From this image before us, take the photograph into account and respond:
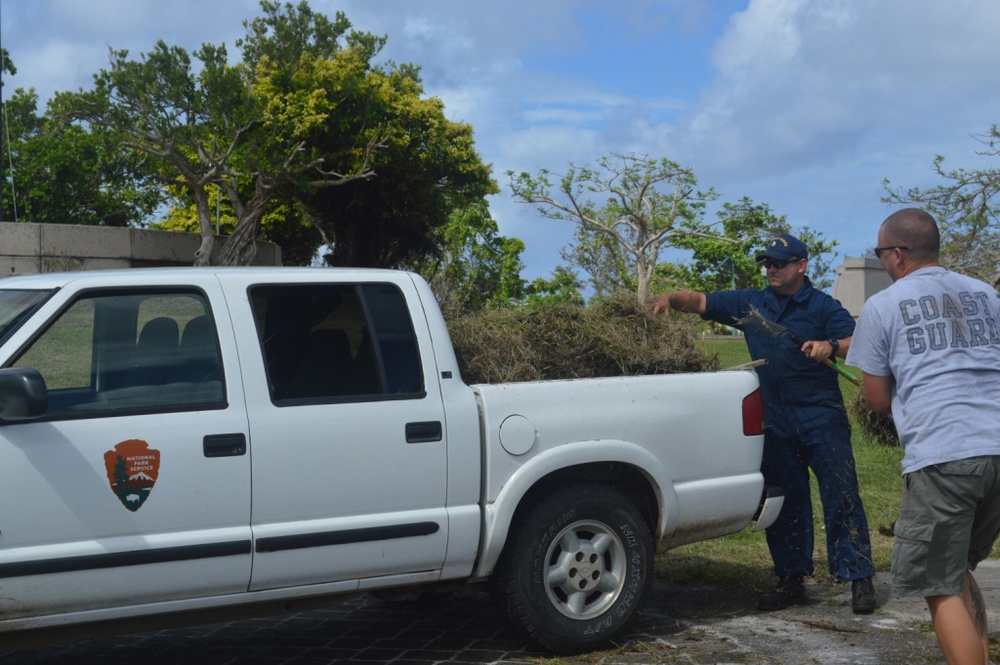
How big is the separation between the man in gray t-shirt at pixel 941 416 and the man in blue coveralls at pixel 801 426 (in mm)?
1700

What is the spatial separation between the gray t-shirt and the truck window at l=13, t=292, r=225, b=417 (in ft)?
8.79

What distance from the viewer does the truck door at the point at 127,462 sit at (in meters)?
4.42

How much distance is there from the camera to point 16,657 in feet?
18.9

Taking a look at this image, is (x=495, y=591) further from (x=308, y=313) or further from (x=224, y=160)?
(x=224, y=160)

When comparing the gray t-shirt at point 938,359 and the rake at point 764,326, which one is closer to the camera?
the gray t-shirt at point 938,359

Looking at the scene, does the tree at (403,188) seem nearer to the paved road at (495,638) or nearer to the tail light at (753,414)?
the paved road at (495,638)

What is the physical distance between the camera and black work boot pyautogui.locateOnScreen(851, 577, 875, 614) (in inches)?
251

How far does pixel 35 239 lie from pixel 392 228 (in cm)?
1529

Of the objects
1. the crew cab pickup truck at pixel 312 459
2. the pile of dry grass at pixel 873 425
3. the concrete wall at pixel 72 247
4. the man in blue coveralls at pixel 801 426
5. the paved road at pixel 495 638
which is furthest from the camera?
the concrete wall at pixel 72 247

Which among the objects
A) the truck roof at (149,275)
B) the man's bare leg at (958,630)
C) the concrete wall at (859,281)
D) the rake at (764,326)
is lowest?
the man's bare leg at (958,630)

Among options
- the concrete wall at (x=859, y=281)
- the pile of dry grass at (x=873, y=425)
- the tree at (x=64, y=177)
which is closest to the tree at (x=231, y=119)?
the tree at (x=64, y=177)

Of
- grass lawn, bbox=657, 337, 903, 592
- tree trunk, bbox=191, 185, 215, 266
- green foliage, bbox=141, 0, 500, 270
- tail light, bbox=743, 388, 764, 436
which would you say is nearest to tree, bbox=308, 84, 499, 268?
green foliage, bbox=141, 0, 500, 270

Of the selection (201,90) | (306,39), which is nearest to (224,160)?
(201,90)

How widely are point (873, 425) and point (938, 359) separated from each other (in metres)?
7.45
